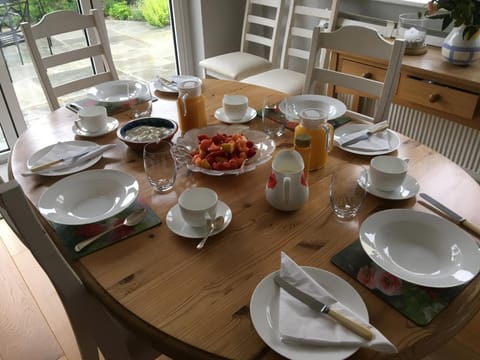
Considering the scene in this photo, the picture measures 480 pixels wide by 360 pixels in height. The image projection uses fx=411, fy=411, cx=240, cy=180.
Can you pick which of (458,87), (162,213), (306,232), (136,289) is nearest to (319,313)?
(306,232)

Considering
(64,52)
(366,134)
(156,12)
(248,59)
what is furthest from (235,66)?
(366,134)

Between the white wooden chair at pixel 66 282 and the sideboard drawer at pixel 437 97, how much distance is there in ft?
5.63

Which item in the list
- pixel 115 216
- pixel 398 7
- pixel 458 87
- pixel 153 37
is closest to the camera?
pixel 115 216

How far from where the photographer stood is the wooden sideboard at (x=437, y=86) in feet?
6.18

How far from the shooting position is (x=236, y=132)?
1.32 meters

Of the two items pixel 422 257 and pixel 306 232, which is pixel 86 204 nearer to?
pixel 306 232

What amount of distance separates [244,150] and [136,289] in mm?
517

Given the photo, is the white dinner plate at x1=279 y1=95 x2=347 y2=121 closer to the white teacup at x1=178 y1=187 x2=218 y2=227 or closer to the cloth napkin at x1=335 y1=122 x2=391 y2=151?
the cloth napkin at x1=335 y1=122 x2=391 y2=151

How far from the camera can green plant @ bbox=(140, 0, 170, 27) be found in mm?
3018

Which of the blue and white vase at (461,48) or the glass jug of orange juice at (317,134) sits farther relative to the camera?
the blue and white vase at (461,48)

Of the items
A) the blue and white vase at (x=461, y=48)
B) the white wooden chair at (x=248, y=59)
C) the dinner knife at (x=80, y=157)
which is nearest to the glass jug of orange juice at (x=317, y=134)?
the dinner knife at (x=80, y=157)

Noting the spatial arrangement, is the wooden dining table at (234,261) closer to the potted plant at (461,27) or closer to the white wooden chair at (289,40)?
the potted plant at (461,27)

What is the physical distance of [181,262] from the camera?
89 cm

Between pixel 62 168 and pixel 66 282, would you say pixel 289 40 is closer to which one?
pixel 62 168
